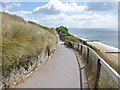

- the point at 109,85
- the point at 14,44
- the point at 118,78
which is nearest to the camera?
the point at 118,78

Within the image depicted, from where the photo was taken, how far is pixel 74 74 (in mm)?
10375

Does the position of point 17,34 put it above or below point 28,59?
above

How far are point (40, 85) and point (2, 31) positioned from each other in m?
2.38

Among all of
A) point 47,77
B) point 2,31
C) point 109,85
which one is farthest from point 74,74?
point 109,85

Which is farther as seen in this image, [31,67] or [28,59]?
[31,67]

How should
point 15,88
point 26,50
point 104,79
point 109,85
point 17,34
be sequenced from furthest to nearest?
point 17,34
point 26,50
point 15,88
point 104,79
point 109,85

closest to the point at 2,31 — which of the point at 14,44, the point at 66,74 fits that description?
the point at 14,44

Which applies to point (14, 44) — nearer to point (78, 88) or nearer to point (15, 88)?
point (15, 88)

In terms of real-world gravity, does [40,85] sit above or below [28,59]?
below

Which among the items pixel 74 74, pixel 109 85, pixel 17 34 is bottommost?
pixel 74 74

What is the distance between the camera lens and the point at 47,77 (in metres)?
9.63

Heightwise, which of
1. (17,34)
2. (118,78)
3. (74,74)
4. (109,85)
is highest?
(17,34)

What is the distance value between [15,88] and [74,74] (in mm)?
3350

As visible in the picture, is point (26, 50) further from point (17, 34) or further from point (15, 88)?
point (15, 88)
